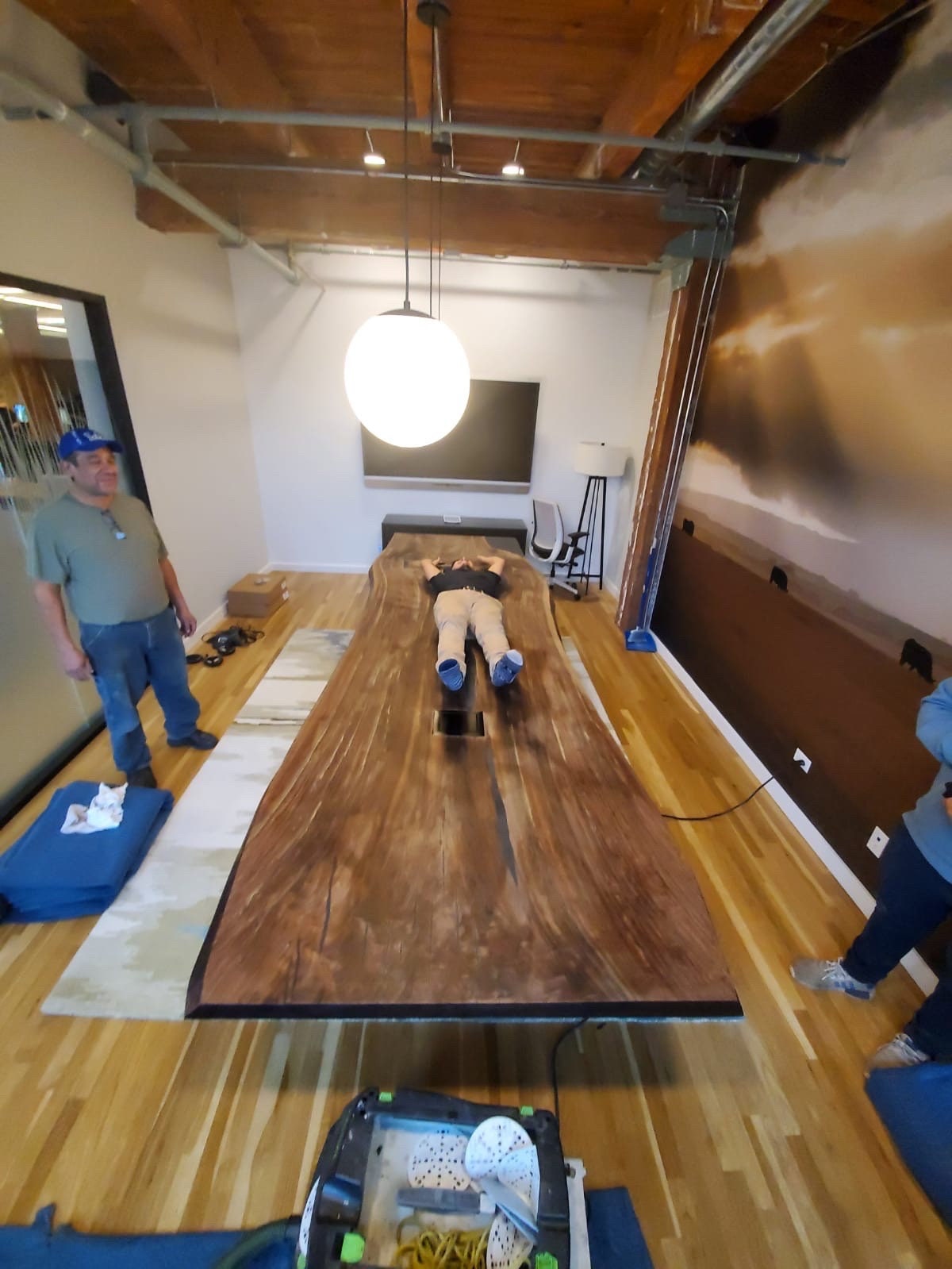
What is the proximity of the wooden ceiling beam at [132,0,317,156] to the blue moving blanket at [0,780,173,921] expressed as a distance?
2.58m

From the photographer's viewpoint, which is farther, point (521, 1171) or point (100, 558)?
point (100, 558)

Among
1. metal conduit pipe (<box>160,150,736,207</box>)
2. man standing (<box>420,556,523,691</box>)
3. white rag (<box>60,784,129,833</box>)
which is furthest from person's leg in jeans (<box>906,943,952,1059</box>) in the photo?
metal conduit pipe (<box>160,150,736,207</box>)

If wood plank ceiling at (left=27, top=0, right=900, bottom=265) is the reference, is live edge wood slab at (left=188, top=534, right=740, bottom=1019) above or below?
below

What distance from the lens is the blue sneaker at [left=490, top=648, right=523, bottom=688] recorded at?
1889 mm

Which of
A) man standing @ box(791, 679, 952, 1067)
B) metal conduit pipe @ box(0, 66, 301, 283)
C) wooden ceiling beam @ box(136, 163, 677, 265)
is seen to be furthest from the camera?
wooden ceiling beam @ box(136, 163, 677, 265)

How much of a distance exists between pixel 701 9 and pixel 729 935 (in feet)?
9.34

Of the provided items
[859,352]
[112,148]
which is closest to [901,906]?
[859,352]

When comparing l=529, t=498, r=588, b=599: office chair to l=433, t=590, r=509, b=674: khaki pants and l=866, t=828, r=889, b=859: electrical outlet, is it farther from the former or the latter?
l=866, t=828, r=889, b=859: electrical outlet

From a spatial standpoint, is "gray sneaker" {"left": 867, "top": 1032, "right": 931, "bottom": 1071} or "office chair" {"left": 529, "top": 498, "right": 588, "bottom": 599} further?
"office chair" {"left": 529, "top": 498, "right": 588, "bottom": 599}

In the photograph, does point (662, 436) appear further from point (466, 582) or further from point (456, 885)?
point (456, 885)

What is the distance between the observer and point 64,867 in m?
1.79

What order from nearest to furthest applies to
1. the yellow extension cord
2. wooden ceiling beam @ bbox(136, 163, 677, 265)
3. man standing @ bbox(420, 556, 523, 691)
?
the yellow extension cord, man standing @ bbox(420, 556, 523, 691), wooden ceiling beam @ bbox(136, 163, 677, 265)

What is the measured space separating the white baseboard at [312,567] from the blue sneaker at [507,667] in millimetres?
3435

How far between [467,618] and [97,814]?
5.06ft
